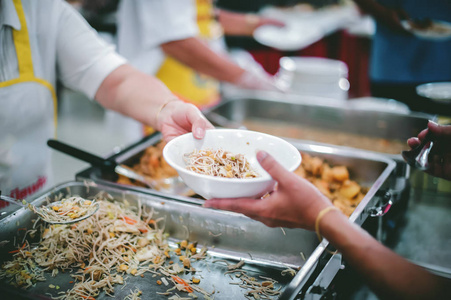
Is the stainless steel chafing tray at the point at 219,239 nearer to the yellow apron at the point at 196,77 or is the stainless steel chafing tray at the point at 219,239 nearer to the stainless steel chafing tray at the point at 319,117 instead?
the stainless steel chafing tray at the point at 319,117

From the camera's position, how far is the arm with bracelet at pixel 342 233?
90cm

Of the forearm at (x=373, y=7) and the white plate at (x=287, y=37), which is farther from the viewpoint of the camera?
the white plate at (x=287, y=37)

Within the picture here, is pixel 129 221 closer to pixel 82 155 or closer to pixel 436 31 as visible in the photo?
pixel 82 155

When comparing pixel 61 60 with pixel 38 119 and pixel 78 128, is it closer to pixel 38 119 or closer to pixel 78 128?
pixel 38 119

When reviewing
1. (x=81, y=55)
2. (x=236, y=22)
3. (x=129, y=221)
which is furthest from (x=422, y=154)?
(x=236, y=22)

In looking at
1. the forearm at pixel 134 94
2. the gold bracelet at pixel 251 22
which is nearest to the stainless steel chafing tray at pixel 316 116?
the forearm at pixel 134 94

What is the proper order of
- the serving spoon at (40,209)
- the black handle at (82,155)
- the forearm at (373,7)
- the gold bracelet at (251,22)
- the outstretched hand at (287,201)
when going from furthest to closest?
the gold bracelet at (251,22) < the forearm at (373,7) < the black handle at (82,155) < the serving spoon at (40,209) < the outstretched hand at (287,201)

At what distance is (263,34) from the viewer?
5.14m

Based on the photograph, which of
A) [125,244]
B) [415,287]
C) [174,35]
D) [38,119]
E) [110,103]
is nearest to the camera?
[415,287]

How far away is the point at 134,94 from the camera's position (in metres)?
1.76

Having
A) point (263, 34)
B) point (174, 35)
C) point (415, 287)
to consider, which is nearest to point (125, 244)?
point (415, 287)

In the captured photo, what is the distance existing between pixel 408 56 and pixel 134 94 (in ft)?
8.45

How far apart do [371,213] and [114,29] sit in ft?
12.7

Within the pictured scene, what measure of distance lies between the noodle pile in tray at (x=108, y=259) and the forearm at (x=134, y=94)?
1.51 ft
